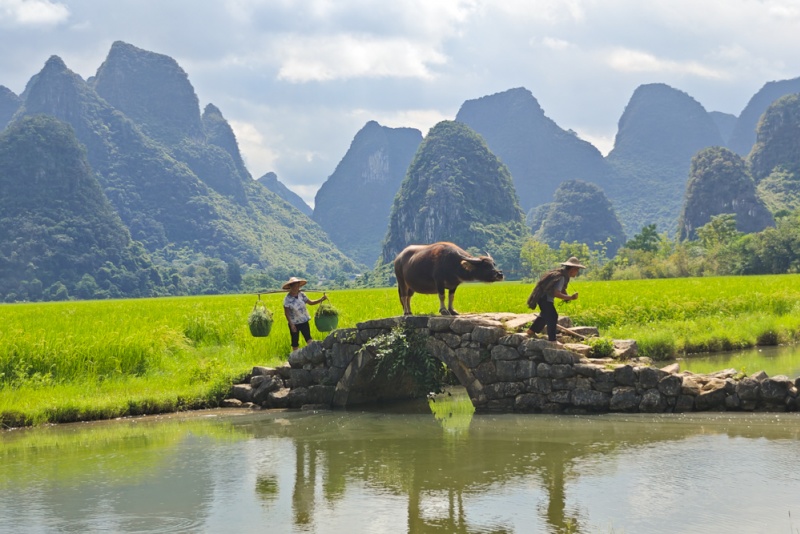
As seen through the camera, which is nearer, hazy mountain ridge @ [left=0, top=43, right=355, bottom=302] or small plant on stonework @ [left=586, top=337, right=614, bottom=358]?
small plant on stonework @ [left=586, top=337, right=614, bottom=358]

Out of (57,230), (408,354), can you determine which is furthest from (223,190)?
(408,354)

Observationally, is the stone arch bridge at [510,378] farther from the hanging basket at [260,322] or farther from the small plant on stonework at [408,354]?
the hanging basket at [260,322]

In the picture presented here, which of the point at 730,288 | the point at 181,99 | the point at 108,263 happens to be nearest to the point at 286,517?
the point at 730,288

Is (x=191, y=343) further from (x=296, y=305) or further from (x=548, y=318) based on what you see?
(x=548, y=318)

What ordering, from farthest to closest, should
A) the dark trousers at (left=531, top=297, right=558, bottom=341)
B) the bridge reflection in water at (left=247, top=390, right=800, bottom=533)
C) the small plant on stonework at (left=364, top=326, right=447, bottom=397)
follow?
the small plant on stonework at (left=364, top=326, right=447, bottom=397) < the dark trousers at (left=531, top=297, right=558, bottom=341) < the bridge reflection in water at (left=247, top=390, right=800, bottom=533)

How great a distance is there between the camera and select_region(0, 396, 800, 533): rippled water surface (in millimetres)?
6613

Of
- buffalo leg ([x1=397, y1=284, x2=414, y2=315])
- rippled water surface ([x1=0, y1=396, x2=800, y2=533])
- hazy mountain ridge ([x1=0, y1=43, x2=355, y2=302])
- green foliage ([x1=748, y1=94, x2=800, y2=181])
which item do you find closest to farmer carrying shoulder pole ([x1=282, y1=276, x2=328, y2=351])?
buffalo leg ([x1=397, y1=284, x2=414, y2=315])

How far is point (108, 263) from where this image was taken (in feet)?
340

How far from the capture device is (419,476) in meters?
8.02

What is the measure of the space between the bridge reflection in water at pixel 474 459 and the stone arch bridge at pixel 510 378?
12.1 inches

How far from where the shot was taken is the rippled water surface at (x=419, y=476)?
6.61m

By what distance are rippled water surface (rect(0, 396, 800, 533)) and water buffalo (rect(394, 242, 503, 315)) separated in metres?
1.87

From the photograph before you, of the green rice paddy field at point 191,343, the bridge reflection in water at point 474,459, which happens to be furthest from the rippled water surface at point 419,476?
the green rice paddy field at point 191,343

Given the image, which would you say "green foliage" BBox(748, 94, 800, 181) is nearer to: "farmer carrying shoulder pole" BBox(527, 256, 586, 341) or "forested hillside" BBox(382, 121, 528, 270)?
"forested hillside" BBox(382, 121, 528, 270)
